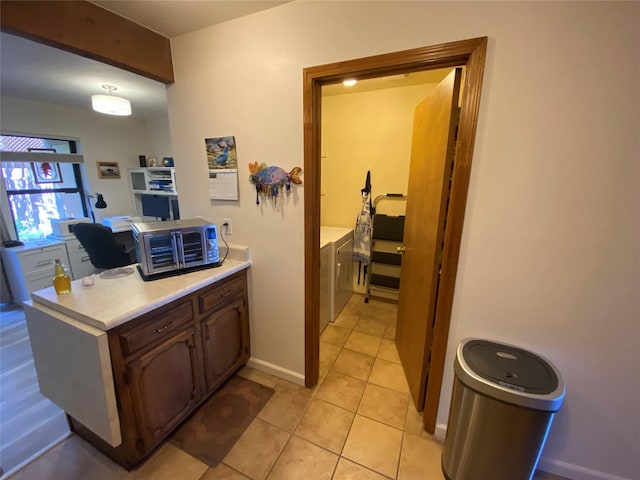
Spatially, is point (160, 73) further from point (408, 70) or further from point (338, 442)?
point (338, 442)

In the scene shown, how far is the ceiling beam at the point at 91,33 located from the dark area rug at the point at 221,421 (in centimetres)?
218

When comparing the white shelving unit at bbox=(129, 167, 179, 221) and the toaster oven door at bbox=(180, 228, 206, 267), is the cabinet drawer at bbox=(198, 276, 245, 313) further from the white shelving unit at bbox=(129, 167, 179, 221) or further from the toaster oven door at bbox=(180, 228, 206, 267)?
the white shelving unit at bbox=(129, 167, 179, 221)

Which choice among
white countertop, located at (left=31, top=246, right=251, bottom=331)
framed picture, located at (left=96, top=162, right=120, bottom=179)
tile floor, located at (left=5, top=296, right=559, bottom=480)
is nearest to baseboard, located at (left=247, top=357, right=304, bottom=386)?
tile floor, located at (left=5, top=296, right=559, bottom=480)

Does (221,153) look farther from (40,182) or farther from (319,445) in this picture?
(40,182)

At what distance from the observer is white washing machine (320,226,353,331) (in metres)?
2.43

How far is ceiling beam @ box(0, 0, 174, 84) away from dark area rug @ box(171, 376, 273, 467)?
2177mm

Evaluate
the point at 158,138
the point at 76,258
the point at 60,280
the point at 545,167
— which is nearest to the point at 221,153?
the point at 60,280

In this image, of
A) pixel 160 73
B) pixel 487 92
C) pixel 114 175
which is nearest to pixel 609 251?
pixel 487 92

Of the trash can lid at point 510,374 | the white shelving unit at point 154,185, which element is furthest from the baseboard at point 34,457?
the white shelving unit at point 154,185

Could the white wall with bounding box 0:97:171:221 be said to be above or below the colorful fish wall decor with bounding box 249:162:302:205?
above

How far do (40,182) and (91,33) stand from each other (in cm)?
334

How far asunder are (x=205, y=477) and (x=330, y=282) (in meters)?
1.65

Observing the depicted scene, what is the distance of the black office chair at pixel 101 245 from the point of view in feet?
9.04

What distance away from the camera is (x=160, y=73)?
1684 mm
